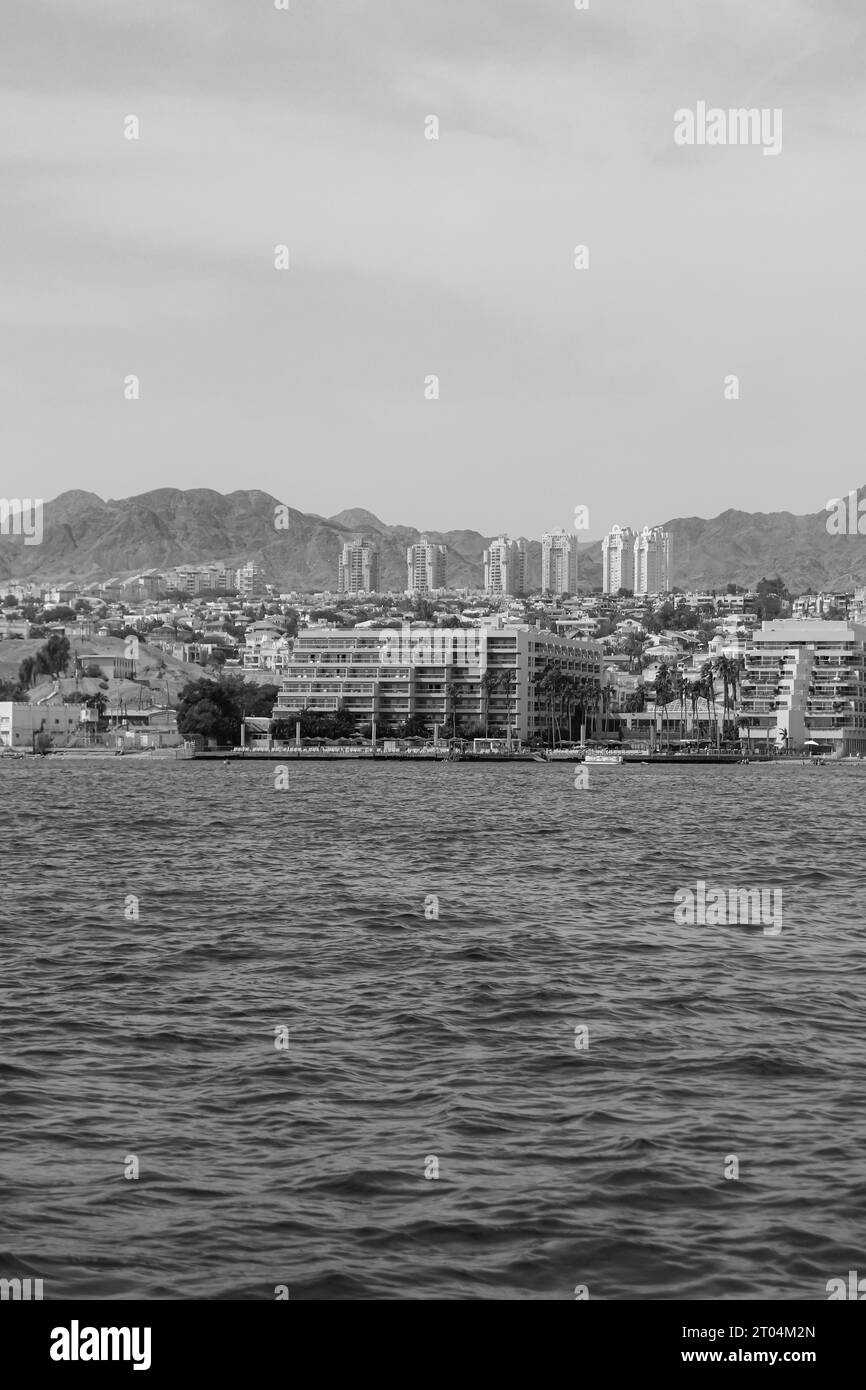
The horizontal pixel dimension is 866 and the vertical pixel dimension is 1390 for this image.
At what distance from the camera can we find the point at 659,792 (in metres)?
97.9

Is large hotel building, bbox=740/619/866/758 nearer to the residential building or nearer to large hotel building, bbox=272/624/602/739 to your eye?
large hotel building, bbox=272/624/602/739

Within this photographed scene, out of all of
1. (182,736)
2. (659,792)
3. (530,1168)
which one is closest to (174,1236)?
(530,1168)

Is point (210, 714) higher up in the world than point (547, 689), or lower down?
lower down

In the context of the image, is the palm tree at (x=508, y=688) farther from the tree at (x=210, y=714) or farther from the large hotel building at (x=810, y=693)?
the tree at (x=210, y=714)

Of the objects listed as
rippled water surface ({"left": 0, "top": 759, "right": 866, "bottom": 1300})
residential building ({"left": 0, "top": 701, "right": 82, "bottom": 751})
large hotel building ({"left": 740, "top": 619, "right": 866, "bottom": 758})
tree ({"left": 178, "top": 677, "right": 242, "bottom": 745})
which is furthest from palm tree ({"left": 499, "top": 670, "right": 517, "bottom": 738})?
rippled water surface ({"left": 0, "top": 759, "right": 866, "bottom": 1300})

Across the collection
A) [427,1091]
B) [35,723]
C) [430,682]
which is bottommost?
[35,723]

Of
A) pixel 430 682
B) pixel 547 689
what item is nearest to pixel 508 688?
pixel 547 689

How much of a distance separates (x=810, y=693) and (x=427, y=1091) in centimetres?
17546

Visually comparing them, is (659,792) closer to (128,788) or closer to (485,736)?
(128,788)

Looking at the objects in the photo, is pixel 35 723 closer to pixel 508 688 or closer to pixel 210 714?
pixel 210 714

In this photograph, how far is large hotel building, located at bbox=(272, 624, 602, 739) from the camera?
19012cm

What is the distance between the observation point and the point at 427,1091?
15.1m

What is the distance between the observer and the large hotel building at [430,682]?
190125 mm

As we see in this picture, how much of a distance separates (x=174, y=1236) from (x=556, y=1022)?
791cm
